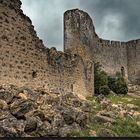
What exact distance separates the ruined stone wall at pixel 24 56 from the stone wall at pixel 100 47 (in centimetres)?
1431

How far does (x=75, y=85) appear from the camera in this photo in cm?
2219

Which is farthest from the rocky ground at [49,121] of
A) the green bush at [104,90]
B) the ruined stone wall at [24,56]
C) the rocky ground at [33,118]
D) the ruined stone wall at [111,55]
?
the ruined stone wall at [111,55]

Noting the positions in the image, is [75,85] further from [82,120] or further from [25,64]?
[82,120]

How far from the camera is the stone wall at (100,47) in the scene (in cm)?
3403

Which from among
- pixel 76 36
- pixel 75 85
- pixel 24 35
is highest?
pixel 76 36

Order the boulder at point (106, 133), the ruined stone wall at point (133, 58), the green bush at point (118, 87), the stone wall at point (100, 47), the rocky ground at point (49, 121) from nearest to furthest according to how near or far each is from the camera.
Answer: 1. the rocky ground at point (49, 121)
2. the boulder at point (106, 133)
3. the green bush at point (118, 87)
4. the stone wall at point (100, 47)
5. the ruined stone wall at point (133, 58)

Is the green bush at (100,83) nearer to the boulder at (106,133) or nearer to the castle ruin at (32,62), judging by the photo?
the castle ruin at (32,62)

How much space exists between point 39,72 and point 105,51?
34067mm

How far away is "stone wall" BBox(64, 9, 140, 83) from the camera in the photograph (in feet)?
112

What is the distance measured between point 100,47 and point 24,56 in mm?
34371

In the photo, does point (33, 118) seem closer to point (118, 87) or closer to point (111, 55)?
point (118, 87)

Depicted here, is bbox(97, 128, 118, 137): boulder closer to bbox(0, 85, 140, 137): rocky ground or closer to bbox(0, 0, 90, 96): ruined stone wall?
bbox(0, 85, 140, 137): rocky ground

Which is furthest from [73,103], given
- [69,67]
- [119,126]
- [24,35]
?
[69,67]

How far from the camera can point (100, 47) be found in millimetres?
49031
